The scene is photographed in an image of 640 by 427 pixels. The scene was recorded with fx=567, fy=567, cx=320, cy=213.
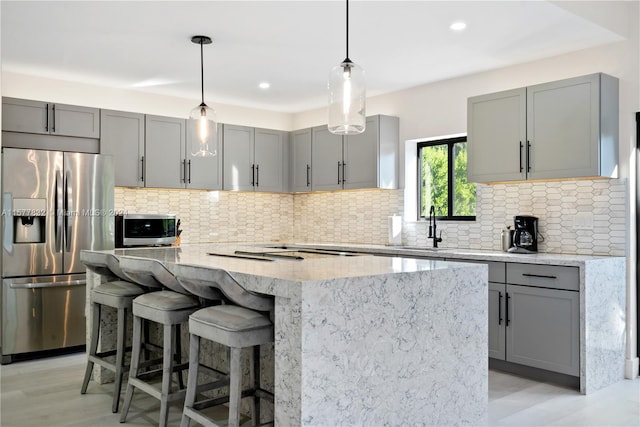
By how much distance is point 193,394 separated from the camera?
2.76 metres

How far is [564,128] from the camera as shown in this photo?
4.19m

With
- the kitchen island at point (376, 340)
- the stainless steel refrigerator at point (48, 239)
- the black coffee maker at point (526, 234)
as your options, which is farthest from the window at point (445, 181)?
the stainless steel refrigerator at point (48, 239)

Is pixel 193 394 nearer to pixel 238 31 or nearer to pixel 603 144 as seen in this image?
pixel 238 31

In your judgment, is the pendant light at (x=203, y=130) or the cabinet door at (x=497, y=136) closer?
the pendant light at (x=203, y=130)

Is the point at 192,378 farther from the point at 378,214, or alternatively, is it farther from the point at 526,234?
the point at 378,214

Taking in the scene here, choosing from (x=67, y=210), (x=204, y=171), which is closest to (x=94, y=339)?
(x=67, y=210)

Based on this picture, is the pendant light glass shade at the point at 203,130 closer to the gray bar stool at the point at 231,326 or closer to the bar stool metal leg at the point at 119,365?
the bar stool metal leg at the point at 119,365

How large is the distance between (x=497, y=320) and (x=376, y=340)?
2.20 meters

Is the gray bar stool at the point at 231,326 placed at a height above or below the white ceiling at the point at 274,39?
below

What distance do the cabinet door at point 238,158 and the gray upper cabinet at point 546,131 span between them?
2.67 meters

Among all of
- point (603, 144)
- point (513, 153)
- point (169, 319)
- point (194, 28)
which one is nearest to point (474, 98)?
point (513, 153)

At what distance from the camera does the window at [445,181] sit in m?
5.48

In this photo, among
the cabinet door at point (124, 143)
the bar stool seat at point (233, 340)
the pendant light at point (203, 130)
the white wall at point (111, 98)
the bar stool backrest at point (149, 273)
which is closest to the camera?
the bar stool seat at point (233, 340)

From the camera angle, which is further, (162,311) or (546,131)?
(546,131)
